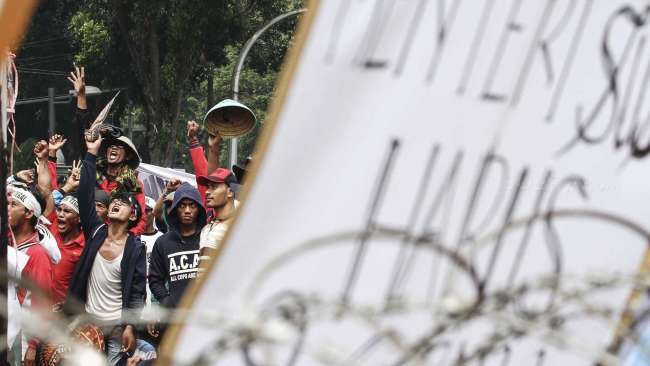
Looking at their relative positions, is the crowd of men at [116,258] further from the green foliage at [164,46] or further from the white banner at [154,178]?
the green foliage at [164,46]

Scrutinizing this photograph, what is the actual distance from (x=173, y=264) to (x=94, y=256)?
0.43 meters

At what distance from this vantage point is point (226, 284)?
5.66ft

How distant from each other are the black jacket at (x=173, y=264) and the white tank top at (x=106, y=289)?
0.16 meters

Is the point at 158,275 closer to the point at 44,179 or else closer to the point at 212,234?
the point at 212,234

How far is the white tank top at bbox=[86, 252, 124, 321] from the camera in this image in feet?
19.1

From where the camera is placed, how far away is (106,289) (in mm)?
5844

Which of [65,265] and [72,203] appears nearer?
[65,265]

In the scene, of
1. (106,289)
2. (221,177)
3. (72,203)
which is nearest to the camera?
(106,289)

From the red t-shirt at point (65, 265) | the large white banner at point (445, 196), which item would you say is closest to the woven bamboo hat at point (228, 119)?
the red t-shirt at point (65, 265)

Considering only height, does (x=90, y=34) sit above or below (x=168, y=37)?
below

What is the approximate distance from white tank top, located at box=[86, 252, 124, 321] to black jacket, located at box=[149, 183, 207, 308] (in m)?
0.16

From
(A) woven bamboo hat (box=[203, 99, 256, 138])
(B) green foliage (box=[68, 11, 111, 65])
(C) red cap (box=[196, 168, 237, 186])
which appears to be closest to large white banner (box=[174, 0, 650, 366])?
(C) red cap (box=[196, 168, 237, 186])

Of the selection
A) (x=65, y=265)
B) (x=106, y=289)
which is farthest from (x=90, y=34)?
(x=106, y=289)

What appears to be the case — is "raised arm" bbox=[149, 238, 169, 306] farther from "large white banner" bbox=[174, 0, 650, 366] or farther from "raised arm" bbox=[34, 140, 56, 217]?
"large white banner" bbox=[174, 0, 650, 366]
